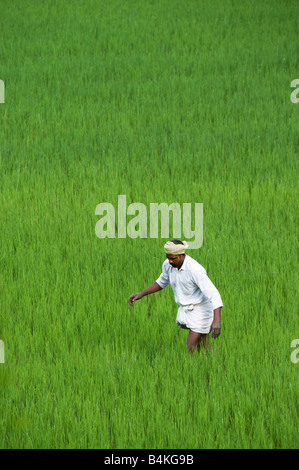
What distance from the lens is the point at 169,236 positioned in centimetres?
655

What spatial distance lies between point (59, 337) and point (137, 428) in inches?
53.0

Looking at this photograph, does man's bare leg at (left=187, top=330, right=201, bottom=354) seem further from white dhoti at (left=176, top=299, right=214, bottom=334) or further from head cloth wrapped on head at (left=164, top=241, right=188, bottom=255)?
head cloth wrapped on head at (left=164, top=241, right=188, bottom=255)

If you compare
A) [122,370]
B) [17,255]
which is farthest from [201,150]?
[122,370]

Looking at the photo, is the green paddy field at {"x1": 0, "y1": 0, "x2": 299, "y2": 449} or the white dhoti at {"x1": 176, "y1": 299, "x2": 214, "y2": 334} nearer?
the green paddy field at {"x1": 0, "y1": 0, "x2": 299, "y2": 449}

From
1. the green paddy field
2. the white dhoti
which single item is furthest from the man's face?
the green paddy field

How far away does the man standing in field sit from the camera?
3996 mm

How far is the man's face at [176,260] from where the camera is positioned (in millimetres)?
3967

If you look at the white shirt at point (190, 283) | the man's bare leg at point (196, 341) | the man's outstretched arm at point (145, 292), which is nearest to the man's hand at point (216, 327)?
the white shirt at point (190, 283)

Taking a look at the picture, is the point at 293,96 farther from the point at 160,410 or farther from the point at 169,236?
the point at 160,410

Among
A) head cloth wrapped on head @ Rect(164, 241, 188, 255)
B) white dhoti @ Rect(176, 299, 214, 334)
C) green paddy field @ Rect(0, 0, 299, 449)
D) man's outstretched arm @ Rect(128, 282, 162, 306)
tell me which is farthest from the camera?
man's outstretched arm @ Rect(128, 282, 162, 306)

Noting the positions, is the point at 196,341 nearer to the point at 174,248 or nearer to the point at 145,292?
the point at 145,292

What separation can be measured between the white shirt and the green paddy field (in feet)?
1.20

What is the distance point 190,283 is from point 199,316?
21cm

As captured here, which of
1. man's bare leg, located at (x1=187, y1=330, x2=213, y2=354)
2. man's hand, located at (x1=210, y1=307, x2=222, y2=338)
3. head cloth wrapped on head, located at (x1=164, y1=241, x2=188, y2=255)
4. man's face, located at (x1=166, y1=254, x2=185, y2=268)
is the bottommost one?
man's bare leg, located at (x1=187, y1=330, x2=213, y2=354)
